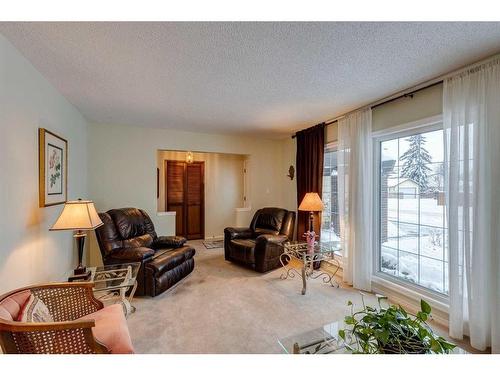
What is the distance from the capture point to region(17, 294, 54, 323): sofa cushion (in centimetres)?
124

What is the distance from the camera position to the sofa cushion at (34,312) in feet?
4.05

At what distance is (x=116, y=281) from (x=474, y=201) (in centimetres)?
323

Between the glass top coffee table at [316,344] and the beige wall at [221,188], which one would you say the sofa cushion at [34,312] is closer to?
the glass top coffee table at [316,344]

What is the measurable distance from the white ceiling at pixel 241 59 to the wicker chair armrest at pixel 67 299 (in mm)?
1690

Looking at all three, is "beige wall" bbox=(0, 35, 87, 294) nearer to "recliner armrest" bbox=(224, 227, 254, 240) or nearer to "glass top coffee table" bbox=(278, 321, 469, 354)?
"glass top coffee table" bbox=(278, 321, 469, 354)

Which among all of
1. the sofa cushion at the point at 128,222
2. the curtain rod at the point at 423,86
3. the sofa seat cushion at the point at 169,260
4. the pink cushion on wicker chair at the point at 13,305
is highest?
the curtain rod at the point at 423,86

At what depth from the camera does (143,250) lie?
2.86m

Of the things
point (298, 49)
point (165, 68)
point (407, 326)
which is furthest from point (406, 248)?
point (165, 68)

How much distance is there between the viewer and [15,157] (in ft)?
5.75

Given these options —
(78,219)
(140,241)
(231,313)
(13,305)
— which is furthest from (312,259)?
(13,305)

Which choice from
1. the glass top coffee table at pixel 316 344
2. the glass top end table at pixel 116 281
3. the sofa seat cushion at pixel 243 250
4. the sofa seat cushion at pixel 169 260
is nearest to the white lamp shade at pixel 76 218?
the glass top end table at pixel 116 281

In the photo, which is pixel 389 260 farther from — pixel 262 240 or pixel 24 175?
pixel 24 175

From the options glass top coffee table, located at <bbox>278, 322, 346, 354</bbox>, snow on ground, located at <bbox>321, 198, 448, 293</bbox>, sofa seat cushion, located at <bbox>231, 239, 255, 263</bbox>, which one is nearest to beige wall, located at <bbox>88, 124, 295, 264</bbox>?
sofa seat cushion, located at <bbox>231, 239, 255, 263</bbox>

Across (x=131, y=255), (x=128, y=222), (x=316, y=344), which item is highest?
(x=128, y=222)
